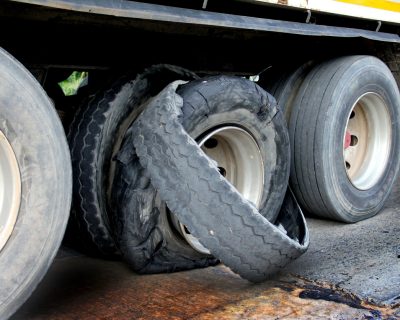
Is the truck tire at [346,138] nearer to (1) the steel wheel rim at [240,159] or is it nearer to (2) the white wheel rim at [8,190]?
(1) the steel wheel rim at [240,159]

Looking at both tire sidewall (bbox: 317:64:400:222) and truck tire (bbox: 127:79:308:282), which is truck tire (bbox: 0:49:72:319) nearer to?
truck tire (bbox: 127:79:308:282)

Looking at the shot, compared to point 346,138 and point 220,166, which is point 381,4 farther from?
point 220,166

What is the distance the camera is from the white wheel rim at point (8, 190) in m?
2.34

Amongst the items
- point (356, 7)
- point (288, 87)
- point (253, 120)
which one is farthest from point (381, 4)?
point (253, 120)

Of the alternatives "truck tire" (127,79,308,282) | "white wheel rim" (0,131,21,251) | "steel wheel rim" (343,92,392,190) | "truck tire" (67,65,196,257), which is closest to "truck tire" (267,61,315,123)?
"steel wheel rim" (343,92,392,190)

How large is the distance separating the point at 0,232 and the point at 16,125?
383 mm

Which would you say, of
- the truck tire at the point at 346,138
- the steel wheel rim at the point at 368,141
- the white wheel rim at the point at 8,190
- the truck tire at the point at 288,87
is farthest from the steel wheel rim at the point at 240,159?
the steel wheel rim at the point at 368,141

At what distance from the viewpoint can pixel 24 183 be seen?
7.72ft

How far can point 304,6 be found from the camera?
11.6 ft

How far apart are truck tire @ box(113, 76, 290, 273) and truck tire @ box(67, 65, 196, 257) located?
163 millimetres

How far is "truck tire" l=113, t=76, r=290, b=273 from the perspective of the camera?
293 cm

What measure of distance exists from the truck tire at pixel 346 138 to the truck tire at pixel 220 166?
58 cm

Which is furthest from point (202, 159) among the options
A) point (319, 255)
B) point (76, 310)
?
point (319, 255)

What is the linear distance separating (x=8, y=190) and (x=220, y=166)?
133cm
